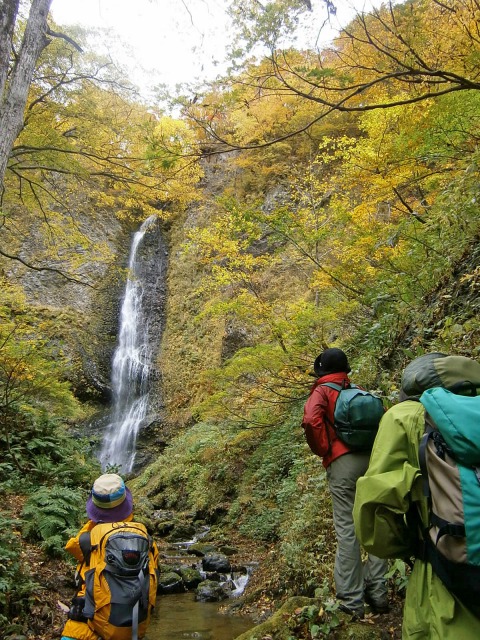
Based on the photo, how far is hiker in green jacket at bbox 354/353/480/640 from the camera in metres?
1.71

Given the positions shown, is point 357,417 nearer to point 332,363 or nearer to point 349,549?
point 332,363

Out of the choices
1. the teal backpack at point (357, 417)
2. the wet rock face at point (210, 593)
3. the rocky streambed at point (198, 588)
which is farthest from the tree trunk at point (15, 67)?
the wet rock face at point (210, 593)

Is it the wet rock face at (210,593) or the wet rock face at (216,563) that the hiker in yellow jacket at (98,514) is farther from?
the wet rock face at (216,563)

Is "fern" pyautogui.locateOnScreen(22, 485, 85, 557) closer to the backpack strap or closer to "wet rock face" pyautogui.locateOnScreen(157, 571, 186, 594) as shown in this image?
"wet rock face" pyautogui.locateOnScreen(157, 571, 186, 594)

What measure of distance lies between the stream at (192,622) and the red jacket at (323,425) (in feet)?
8.92

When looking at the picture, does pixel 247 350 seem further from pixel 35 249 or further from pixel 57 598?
pixel 35 249

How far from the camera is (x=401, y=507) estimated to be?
1710mm

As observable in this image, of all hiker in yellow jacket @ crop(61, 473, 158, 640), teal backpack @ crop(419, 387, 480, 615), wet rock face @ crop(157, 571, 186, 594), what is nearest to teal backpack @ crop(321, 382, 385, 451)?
teal backpack @ crop(419, 387, 480, 615)

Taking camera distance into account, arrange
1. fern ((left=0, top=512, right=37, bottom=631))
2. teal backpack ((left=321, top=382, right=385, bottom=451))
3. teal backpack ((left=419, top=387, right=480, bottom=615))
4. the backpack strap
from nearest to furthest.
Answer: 1. teal backpack ((left=419, top=387, right=480, bottom=615))
2. the backpack strap
3. teal backpack ((left=321, top=382, right=385, bottom=451))
4. fern ((left=0, top=512, right=37, bottom=631))

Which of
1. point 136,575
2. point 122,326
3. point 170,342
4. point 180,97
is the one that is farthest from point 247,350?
point 122,326

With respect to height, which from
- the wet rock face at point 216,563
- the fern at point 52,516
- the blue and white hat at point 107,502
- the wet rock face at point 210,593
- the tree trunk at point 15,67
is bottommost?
the wet rock face at point 216,563

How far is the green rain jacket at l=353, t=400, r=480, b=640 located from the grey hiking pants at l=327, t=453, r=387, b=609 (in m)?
1.33

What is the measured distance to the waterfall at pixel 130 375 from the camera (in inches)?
667

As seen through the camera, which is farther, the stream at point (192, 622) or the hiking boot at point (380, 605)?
the stream at point (192, 622)
